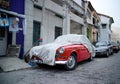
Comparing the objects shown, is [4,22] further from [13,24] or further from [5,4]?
[5,4]

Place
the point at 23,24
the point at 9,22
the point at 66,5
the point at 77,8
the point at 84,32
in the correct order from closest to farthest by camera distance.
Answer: the point at 9,22 → the point at 23,24 → the point at 66,5 → the point at 77,8 → the point at 84,32

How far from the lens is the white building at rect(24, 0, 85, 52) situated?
1090cm

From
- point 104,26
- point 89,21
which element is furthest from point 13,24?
point 104,26

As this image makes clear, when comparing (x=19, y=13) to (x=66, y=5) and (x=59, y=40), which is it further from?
(x=66, y=5)

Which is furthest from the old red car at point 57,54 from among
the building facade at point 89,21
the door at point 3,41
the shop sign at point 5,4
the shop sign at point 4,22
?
the building facade at point 89,21

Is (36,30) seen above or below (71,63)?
above

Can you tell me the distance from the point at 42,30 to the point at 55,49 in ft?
18.4

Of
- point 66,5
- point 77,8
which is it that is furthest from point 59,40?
point 77,8

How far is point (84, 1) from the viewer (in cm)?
2548

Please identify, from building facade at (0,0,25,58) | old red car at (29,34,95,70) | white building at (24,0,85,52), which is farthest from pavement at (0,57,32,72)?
white building at (24,0,85,52)

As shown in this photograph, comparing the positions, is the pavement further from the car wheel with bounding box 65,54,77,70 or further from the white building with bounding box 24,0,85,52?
the white building with bounding box 24,0,85,52

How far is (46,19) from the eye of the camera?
14.2 meters

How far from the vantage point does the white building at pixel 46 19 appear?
10898 millimetres

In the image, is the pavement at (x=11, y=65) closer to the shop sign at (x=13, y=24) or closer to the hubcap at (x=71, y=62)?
the shop sign at (x=13, y=24)
